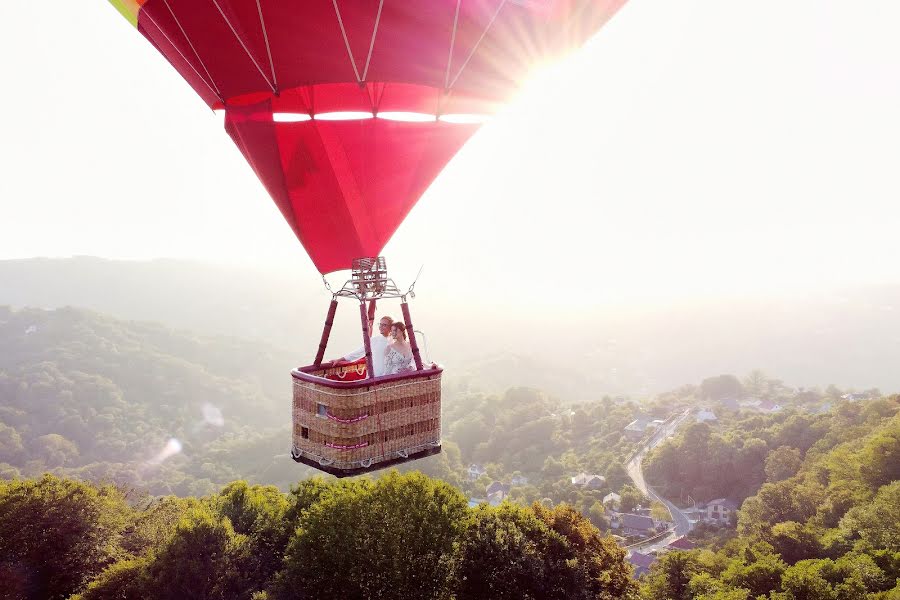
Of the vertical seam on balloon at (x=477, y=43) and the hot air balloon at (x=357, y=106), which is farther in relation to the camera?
the vertical seam on balloon at (x=477, y=43)

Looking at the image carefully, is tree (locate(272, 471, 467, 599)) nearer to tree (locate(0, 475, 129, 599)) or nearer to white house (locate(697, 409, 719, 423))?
tree (locate(0, 475, 129, 599))

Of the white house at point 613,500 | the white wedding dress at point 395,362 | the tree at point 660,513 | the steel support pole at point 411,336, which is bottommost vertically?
the white house at point 613,500

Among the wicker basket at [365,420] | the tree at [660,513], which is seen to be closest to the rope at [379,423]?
the wicker basket at [365,420]

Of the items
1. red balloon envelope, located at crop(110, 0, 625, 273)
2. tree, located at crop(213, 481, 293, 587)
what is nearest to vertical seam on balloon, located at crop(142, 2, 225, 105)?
red balloon envelope, located at crop(110, 0, 625, 273)

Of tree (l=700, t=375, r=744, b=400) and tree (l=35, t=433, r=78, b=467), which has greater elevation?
tree (l=700, t=375, r=744, b=400)

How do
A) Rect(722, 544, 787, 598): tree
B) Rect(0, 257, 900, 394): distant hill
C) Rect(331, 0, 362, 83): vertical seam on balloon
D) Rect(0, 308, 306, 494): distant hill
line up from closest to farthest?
Rect(331, 0, 362, 83): vertical seam on balloon → Rect(722, 544, 787, 598): tree → Rect(0, 308, 306, 494): distant hill → Rect(0, 257, 900, 394): distant hill

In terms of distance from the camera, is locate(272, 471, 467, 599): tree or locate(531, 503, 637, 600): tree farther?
locate(272, 471, 467, 599): tree

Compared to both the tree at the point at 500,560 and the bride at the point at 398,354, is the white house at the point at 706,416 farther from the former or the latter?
the bride at the point at 398,354
